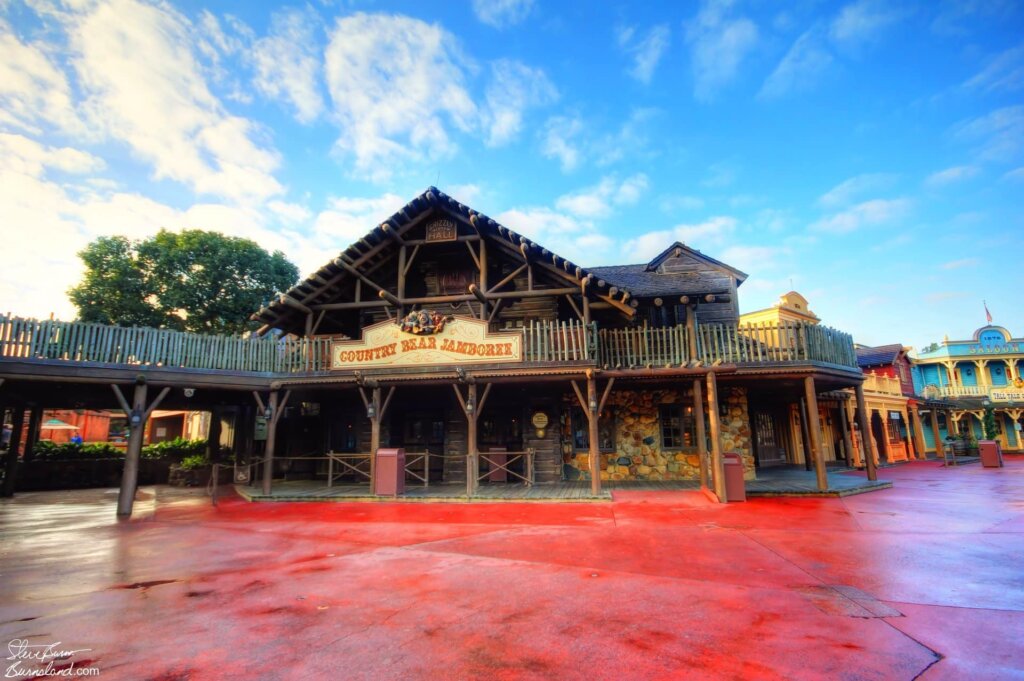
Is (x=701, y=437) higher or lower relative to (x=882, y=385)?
lower

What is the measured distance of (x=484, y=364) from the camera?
42.6ft

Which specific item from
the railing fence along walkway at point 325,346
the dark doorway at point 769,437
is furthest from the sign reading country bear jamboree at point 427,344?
the dark doorway at point 769,437

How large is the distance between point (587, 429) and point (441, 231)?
7.88m

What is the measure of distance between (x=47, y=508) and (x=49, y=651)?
41.6ft

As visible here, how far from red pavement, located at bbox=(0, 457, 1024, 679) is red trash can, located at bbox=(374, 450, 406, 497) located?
2.89m

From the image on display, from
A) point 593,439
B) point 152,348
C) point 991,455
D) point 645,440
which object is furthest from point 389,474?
point 991,455

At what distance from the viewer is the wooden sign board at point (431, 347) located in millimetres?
12984

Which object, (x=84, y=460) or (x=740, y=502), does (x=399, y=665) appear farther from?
(x=84, y=460)

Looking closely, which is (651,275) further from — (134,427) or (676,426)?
(134,427)

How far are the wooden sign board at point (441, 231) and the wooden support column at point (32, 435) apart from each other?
14718mm

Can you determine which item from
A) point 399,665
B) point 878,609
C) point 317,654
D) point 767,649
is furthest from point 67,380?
point 878,609

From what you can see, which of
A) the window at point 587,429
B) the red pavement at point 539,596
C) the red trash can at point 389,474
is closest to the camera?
the red pavement at point 539,596

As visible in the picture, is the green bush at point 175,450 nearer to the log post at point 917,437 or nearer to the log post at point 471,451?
the log post at point 471,451

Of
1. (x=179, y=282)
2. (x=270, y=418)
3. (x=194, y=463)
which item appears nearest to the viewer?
(x=270, y=418)
